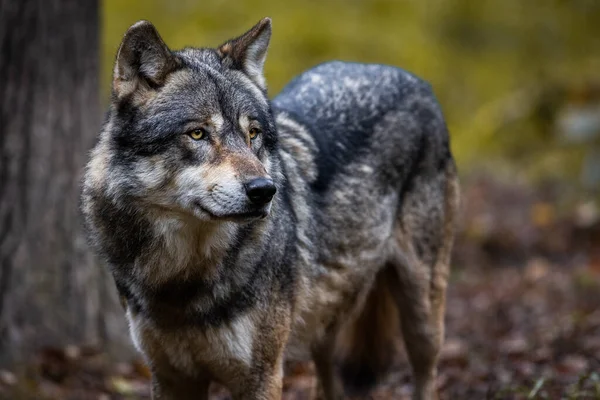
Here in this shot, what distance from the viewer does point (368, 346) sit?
5.77m

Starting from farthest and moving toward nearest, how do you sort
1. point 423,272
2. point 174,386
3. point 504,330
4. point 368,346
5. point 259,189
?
point 504,330
point 368,346
point 423,272
point 174,386
point 259,189

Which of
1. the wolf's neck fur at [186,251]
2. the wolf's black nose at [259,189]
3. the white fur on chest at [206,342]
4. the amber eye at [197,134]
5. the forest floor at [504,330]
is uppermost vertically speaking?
the amber eye at [197,134]

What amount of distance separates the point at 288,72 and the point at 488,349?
7.56m

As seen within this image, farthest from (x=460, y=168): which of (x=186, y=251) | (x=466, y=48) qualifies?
(x=186, y=251)

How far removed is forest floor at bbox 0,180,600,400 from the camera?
5.45 m

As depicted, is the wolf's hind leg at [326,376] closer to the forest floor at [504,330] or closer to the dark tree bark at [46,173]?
the forest floor at [504,330]

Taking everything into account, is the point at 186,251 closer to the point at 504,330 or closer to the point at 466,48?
the point at 504,330

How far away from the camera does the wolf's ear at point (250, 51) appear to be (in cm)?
424

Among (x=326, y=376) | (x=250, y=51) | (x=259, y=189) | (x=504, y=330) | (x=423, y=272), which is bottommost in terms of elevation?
(x=504, y=330)

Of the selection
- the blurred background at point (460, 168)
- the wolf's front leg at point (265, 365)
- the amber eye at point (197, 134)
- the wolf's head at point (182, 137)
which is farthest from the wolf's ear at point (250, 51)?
the blurred background at point (460, 168)

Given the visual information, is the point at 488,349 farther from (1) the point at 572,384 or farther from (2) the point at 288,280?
(2) the point at 288,280

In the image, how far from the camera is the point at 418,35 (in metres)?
14.7

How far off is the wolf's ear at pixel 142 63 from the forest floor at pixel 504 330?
7.81 feet

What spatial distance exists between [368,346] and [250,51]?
245cm
